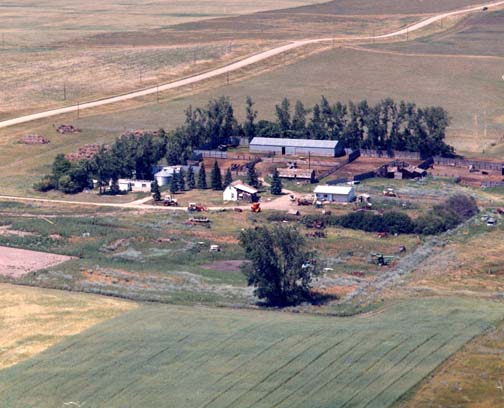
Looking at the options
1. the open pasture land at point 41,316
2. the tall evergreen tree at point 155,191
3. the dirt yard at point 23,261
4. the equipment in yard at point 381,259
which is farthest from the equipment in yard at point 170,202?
the open pasture land at point 41,316

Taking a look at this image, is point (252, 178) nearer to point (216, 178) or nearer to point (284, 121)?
point (216, 178)

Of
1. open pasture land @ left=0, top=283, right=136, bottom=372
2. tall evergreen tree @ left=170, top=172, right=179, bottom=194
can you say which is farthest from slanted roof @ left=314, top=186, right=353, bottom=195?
open pasture land @ left=0, top=283, right=136, bottom=372

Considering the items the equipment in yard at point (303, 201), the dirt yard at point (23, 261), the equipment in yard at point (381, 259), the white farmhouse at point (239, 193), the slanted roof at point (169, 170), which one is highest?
the slanted roof at point (169, 170)

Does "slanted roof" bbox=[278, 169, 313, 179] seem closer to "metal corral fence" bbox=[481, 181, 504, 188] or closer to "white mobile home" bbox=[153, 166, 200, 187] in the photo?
"white mobile home" bbox=[153, 166, 200, 187]

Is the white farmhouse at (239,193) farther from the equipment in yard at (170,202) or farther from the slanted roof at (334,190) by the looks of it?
the slanted roof at (334,190)

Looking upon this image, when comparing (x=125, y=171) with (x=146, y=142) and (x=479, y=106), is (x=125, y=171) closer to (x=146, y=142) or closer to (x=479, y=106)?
(x=146, y=142)

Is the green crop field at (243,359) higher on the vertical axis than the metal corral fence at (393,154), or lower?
lower

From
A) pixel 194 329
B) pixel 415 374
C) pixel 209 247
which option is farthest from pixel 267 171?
pixel 415 374
